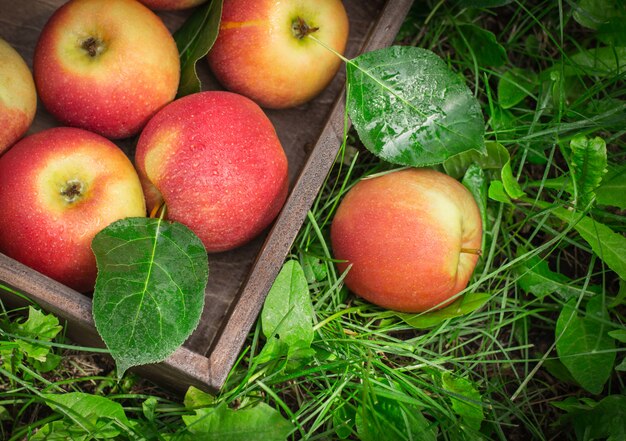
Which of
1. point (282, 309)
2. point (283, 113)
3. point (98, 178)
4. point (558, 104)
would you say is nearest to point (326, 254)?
point (282, 309)

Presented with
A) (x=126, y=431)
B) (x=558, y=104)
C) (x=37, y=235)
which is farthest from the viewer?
(x=558, y=104)

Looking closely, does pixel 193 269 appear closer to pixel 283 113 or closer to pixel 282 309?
pixel 282 309

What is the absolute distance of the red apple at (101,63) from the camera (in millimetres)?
997

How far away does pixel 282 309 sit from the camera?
1.09 m

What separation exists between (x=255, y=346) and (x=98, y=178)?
377 mm

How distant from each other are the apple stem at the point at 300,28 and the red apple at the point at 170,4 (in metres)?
0.18

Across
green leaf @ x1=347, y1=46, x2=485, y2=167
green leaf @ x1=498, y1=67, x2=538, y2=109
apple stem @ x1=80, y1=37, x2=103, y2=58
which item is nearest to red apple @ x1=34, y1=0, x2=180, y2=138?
apple stem @ x1=80, y1=37, x2=103, y2=58

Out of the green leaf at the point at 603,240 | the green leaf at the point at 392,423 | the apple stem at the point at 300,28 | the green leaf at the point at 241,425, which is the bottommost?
the green leaf at the point at 392,423

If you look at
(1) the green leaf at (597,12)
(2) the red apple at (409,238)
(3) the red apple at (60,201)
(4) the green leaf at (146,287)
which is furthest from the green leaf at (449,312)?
(1) the green leaf at (597,12)

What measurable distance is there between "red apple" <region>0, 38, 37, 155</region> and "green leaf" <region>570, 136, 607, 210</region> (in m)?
0.90

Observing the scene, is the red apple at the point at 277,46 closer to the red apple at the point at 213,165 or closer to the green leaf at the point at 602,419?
the red apple at the point at 213,165

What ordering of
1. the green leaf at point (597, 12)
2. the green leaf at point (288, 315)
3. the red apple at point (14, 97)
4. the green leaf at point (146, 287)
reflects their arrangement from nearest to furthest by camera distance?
the green leaf at point (146, 287), the red apple at point (14, 97), the green leaf at point (288, 315), the green leaf at point (597, 12)

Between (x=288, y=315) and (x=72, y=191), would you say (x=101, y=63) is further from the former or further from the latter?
(x=288, y=315)

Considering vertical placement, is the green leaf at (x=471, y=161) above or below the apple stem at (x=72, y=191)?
below
